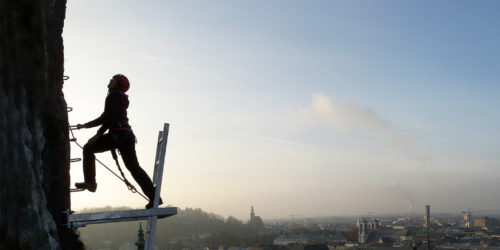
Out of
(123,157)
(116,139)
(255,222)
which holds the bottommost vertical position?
(255,222)

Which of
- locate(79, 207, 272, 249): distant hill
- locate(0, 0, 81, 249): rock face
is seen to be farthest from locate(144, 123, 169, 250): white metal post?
locate(79, 207, 272, 249): distant hill

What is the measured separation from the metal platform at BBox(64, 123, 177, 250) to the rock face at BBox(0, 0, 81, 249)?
15 centimetres

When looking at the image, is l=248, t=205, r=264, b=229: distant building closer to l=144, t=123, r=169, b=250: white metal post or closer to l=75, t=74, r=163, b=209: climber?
l=75, t=74, r=163, b=209: climber

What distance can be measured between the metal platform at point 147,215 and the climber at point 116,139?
28cm

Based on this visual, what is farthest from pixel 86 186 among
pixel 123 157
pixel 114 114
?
pixel 114 114

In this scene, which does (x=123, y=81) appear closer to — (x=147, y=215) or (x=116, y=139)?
(x=116, y=139)

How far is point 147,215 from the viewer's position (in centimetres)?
424

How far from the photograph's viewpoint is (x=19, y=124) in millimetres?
3588

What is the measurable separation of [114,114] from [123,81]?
1.08ft

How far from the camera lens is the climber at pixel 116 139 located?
4625 millimetres

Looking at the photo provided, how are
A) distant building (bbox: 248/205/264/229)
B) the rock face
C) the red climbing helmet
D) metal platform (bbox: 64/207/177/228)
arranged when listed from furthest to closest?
1. distant building (bbox: 248/205/264/229)
2. the red climbing helmet
3. metal platform (bbox: 64/207/177/228)
4. the rock face

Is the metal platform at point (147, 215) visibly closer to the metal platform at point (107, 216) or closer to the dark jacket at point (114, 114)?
→ the metal platform at point (107, 216)

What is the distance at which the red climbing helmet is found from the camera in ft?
15.5

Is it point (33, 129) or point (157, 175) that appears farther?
point (157, 175)
